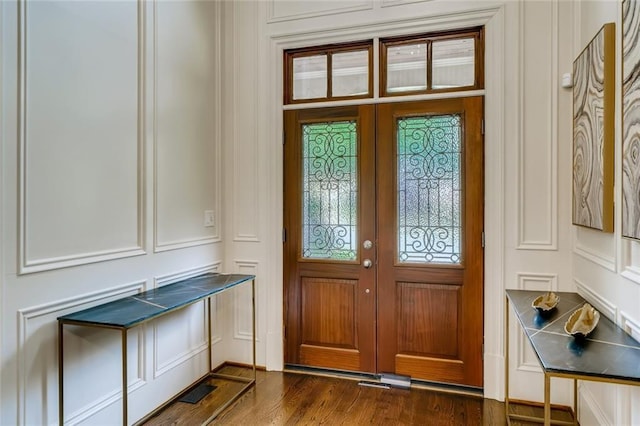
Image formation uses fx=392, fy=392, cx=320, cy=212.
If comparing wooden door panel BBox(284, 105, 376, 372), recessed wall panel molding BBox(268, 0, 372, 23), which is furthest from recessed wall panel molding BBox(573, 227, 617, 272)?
recessed wall panel molding BBox(268, 0, 372, 23)

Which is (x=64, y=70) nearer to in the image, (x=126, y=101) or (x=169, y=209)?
(x=126, y=101)

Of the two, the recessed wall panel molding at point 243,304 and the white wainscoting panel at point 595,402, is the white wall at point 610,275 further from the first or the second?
the recessed wall panel molding at point 243,304

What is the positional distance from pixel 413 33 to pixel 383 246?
162cm

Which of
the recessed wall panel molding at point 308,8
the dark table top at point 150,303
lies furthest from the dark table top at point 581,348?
the recessed wall panel molding at point 308,8

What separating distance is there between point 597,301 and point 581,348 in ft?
2.43

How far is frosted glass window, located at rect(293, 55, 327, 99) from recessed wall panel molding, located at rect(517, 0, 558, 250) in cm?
145

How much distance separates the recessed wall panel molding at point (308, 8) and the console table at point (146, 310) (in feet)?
7.00

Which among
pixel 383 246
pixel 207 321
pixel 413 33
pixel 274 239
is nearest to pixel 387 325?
pixel 383 246

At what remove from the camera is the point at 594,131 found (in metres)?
2.12

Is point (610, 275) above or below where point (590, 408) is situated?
above

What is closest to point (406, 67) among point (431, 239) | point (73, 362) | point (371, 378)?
point (431, 239)

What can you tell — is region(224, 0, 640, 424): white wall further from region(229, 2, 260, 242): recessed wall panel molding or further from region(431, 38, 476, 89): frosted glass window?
region(229, 2, 260, 242): recessed wall panel molding

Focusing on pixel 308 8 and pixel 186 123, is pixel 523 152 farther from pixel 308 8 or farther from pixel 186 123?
pixel 186 123

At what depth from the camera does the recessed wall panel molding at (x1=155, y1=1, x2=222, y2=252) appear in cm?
266
